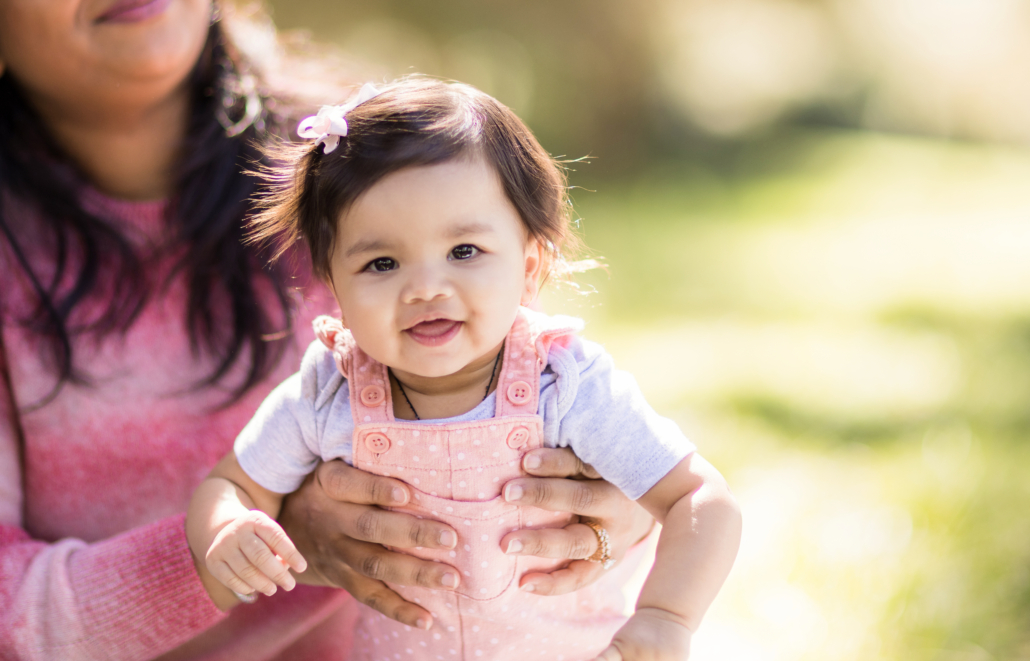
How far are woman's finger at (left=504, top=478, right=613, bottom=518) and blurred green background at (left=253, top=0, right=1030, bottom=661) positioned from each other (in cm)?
36

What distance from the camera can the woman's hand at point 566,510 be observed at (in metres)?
1.21

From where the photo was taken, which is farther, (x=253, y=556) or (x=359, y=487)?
(x=359, y=487)

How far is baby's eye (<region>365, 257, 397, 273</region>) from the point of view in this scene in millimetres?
1144

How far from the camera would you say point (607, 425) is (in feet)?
3.91

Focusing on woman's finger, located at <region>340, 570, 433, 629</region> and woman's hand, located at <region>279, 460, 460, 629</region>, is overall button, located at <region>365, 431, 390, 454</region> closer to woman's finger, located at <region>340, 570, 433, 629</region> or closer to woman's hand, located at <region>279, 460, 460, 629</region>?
woman's hand, located at <region>279, 460, 460, 629</region>

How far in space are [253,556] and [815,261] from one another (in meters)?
5.05

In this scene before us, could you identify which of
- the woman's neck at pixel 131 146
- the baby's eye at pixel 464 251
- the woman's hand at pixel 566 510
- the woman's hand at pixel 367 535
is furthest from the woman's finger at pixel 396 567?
the woman's neck at pixel 131 146

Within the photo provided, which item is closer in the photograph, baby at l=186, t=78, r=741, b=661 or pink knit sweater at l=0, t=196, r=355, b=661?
baby at l=186, t=78, r=741, b=661

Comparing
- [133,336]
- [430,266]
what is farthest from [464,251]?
[133,336]

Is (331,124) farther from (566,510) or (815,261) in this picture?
(815,261)

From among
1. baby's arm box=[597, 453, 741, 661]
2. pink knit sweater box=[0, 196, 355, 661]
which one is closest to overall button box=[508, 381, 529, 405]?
baby's arm box=[597, 453, 741, 661]

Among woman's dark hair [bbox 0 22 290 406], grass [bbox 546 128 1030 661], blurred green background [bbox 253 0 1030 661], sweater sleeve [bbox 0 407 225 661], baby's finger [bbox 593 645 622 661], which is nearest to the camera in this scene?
baby's finger [bbox 593 645 622 661]

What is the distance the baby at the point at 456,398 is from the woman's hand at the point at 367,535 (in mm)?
25

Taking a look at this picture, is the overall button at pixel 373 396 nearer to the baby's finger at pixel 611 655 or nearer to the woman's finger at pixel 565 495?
the woman's finger at pixel 565 495
